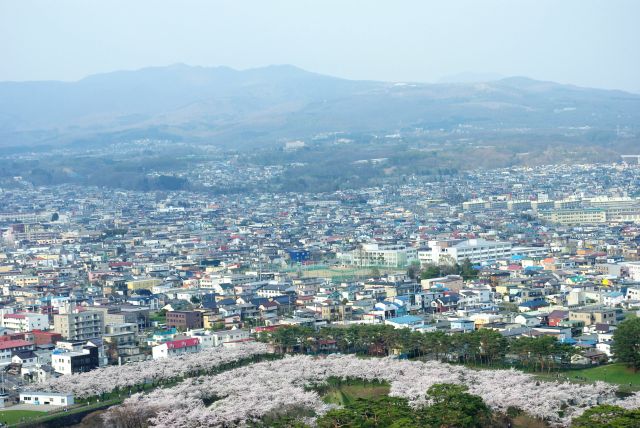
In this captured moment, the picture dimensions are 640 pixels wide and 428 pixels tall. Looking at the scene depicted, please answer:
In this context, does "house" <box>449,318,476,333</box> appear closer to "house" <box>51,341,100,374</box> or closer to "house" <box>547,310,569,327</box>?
"house" <box>547,310,569,327</box>

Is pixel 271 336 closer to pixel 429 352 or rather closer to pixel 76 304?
pixel 429 352

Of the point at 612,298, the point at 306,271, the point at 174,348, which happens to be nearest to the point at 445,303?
the point at 612,298

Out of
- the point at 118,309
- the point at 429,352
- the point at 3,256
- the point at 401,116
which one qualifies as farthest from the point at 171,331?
the point at 401,116

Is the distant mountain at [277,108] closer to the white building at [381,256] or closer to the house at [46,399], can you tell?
the white building at [381,256]

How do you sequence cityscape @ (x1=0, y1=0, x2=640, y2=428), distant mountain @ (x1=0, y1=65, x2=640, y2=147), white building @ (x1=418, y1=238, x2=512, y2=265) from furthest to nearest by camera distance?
distant mountain @ (x1=0, y1=65, x2=640, y2=147) < white building @ (x1=418, y1=238, x2=512, y2=265) < cityscape @ (x1=0, y1=0, x2=640, y2=428)

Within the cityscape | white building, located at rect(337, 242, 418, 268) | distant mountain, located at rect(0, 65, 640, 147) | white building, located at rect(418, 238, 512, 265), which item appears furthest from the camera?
distant mountain, located at rect(0, 65, 640, 147)

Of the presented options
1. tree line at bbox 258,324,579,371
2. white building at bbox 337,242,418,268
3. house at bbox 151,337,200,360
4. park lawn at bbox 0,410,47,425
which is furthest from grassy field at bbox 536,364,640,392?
white building at bbox 337,242,418,268

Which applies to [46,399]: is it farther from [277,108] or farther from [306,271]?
[277,108]
